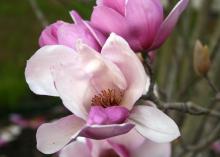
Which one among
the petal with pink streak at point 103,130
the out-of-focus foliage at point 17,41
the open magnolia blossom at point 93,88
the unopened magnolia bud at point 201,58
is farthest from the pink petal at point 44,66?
the out-of-focus foliage at point 17,41

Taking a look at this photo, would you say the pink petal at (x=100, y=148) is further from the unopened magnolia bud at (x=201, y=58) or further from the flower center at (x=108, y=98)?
the unopened magnolia bud at (x=201, y=58)

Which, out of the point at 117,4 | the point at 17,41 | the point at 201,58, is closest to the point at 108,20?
the point at 117,4

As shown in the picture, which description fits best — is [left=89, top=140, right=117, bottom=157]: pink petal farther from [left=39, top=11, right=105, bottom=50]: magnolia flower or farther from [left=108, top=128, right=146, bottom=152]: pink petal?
[left=39, top=11, right=105, bottom=50]: magnolia flower

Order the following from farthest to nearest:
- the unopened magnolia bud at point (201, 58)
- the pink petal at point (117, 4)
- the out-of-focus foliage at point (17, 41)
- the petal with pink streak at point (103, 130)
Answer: the out-of-focus foliage at point (17, 41) < the unopened magnolia bud at point (201, 58) < the pink petal at point (117, 4) < the petal with pink streak at point (103, 130)

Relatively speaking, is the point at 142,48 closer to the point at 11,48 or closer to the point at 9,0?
the point at 11,48

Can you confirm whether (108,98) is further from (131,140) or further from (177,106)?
(177,106)

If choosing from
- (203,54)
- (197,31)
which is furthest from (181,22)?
(203,54)

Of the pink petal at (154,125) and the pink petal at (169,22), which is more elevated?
the pink petal at (169,22)

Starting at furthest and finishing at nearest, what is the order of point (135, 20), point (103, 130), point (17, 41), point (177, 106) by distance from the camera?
point (17, 41), point (177, 106), point (135, 20), point (103, 130)
